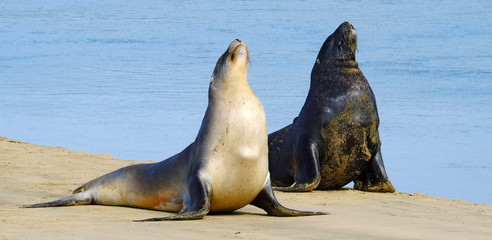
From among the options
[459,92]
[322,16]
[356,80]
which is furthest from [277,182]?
[322,16]

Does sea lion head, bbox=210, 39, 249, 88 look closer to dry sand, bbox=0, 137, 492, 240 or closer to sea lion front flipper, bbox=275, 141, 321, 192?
dry sand, bbox=0, 137, 492, 240

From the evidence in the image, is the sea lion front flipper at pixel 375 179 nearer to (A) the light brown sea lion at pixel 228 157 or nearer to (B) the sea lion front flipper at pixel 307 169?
(B) the sea lion front flipper at pixel 307 169

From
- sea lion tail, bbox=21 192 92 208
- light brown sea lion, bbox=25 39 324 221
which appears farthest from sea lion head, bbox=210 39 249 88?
sea lion tail, bbox=21 192 92 208

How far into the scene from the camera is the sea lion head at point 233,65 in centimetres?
541

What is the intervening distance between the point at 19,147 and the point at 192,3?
26.8 m

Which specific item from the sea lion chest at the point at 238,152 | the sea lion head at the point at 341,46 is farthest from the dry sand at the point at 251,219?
the sea lion head at the point at 341,46

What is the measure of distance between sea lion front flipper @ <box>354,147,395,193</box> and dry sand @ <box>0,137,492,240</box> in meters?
0.12

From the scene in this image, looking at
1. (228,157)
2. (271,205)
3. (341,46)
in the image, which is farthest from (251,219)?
(341,46)

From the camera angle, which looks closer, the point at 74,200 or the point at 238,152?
the point at 238,152

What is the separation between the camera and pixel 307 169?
24.9 ft

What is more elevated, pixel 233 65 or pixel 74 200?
pixel 233 65

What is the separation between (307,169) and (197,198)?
94.8 inches

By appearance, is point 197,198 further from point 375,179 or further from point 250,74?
point 250,74

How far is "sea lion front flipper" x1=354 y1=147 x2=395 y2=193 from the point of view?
7641 millimetres
